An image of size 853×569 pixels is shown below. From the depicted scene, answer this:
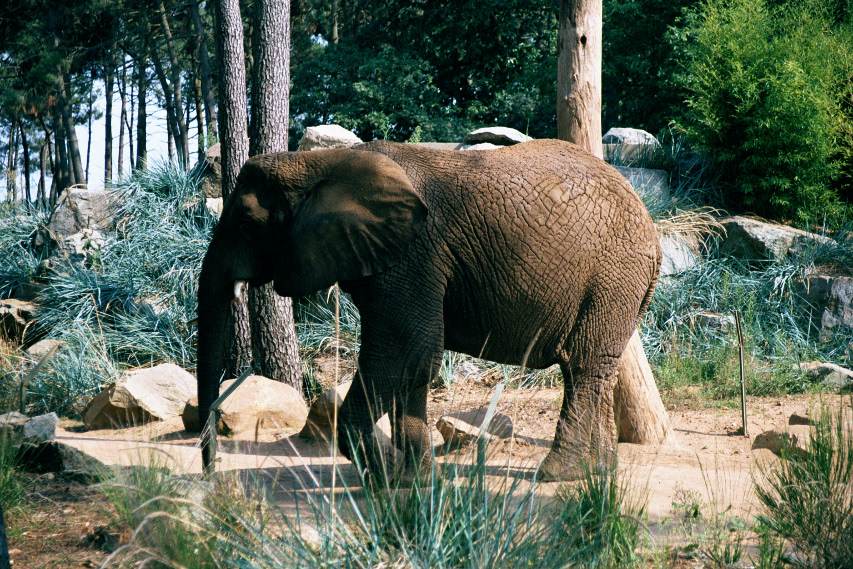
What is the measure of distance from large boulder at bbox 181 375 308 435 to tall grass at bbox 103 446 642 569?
9.96 ft

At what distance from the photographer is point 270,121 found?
7.11 m

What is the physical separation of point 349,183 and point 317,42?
83.8ft

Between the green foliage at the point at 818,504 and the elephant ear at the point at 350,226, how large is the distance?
230 centimetres

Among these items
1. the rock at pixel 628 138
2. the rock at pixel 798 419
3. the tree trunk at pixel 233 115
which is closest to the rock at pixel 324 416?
the tree trunk at pixel 233 115

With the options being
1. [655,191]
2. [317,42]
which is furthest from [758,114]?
[317,42]

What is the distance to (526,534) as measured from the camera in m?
2.77

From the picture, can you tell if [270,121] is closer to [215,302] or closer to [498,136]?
[215,302]

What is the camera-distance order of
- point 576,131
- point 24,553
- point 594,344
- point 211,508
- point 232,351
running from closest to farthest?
point 211,508 → point 24,553 → point 594,344 → point 576,131 → point 232,351

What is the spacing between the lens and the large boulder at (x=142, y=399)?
6.68m

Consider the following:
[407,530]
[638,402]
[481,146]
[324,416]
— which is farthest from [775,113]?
[407,530]

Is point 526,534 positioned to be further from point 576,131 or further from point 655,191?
point 655,191

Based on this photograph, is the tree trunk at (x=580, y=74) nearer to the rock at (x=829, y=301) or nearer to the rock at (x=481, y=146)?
the rock at (x=481, y=146)

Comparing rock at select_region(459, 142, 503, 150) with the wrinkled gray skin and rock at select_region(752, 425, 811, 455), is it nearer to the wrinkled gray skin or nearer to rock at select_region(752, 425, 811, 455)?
the wrinkled gray skin

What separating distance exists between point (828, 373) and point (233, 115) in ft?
22.0
